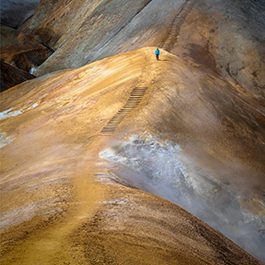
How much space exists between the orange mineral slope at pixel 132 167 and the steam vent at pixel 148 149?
0.05 m

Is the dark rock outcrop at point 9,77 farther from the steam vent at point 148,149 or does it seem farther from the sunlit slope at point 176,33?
the sunlit slope at point 176,33

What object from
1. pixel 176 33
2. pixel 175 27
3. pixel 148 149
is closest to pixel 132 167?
pixel 148 149

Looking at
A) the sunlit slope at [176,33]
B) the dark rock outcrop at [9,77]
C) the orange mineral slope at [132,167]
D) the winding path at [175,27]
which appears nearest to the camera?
the orange mineral slope at [132,167]

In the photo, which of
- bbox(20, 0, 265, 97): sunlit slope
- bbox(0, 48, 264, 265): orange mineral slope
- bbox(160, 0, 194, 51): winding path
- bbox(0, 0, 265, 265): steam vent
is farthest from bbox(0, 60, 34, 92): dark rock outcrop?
bbox(160, 0, 194, 51): winding path

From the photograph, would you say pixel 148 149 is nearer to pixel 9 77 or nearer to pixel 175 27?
pixel 175 27

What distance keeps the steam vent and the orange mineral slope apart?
45mm

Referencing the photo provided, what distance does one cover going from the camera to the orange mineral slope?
888cm

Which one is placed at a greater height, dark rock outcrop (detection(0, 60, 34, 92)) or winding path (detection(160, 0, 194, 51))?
winding path (detection(160, 0, 194, 51))

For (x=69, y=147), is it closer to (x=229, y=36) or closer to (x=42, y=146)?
(x=42, y=146)

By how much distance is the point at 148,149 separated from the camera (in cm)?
1562

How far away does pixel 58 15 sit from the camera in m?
47.6

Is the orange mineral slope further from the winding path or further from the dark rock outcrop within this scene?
the dark rock outcrop

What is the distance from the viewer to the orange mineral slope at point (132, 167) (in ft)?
29.1

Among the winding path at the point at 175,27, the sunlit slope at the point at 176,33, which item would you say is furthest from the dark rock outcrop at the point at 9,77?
the winding path at the point at 175,27
